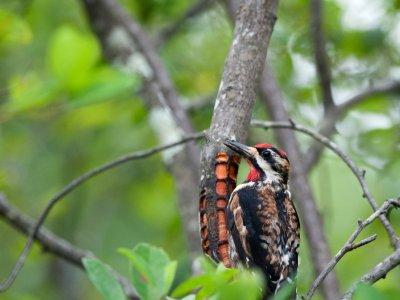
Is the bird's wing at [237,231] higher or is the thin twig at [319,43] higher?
the thin twig at [319,43]

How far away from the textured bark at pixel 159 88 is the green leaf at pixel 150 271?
81.7 inches

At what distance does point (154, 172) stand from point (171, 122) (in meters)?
2.11

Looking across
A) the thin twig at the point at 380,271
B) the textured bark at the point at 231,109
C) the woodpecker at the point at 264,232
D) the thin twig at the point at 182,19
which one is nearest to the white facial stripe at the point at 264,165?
the woodpecker at the point at 264,232

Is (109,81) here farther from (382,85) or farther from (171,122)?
(382,85)

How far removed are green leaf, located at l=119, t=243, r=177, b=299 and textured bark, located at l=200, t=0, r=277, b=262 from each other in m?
0.23

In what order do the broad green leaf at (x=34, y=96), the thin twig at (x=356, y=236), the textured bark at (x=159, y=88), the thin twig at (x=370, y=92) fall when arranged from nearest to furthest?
the thin twig at (x=356, y=236) → the broad green leaf at (x=34, y=96) → the textured bark at (x=159, y=88) → the thin twig at (x=370, y=92)

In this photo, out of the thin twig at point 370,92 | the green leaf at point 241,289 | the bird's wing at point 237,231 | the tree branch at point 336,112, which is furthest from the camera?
the thin twig at point 370,92

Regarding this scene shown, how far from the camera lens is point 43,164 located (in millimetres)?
8195

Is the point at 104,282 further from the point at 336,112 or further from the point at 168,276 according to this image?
the point at 336,112

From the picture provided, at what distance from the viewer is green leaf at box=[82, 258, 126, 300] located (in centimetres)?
296

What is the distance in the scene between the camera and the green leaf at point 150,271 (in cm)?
297

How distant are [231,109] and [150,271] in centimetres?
65

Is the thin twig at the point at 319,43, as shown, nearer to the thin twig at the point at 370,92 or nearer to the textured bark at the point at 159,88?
the thin twig at the point at 370,92

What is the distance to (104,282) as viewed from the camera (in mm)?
2996
